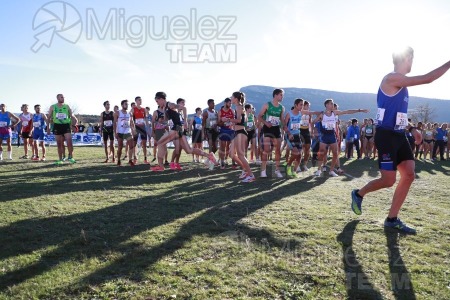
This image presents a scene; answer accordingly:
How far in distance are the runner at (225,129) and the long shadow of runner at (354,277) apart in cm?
675

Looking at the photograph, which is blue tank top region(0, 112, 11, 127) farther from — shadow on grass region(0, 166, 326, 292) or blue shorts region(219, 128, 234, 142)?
blue shorts region(219, 128, 234, 142)

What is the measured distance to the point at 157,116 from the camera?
10.0m

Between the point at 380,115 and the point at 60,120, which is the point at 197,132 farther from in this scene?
the point at 380,115

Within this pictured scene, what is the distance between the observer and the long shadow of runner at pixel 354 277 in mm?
2540

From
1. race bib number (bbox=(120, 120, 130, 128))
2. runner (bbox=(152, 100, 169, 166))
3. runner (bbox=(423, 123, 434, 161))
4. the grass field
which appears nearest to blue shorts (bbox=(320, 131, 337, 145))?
the grass field

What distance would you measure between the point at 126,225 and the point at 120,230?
8.5 inches

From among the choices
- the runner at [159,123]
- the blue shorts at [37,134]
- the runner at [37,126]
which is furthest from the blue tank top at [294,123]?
the blue shorts at [37,134]

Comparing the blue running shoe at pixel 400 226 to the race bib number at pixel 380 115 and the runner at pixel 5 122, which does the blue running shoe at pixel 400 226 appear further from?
the runner at pixel 5 122

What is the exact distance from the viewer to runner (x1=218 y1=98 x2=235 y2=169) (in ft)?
33.6

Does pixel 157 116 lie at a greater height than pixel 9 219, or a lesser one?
greater

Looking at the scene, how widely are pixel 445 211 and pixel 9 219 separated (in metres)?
6.31

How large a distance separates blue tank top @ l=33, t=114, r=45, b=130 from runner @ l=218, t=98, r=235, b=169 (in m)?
7.32

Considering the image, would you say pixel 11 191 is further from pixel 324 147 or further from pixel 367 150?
pixel 367 150

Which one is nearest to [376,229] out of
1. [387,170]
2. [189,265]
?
[387,170]
